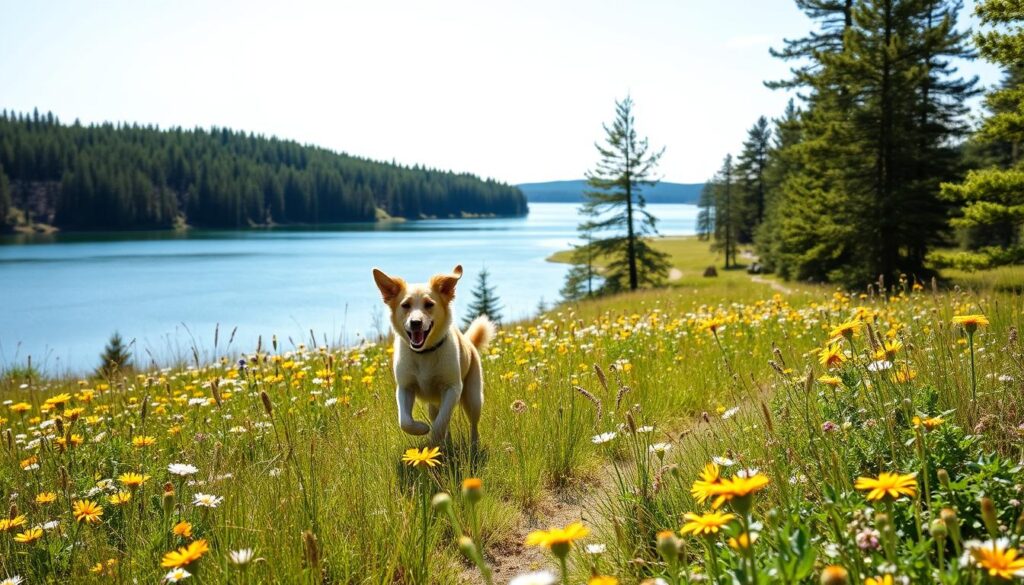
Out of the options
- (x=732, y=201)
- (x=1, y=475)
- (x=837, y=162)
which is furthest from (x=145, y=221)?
(x=1, y=475)

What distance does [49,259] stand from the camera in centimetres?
7081

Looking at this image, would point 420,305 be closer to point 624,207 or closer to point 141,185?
→ point 624,207

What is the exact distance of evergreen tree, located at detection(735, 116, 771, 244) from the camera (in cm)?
6031

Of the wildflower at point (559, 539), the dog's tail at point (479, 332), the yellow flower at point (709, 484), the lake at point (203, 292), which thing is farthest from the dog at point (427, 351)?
the wildflower at point (559, 539)

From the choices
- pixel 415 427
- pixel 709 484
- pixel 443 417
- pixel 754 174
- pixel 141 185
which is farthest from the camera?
pixel 141 185

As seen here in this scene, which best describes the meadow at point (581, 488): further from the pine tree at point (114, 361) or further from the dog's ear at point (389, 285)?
the dog's ear at point (389, 285)

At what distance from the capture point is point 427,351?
16.3 ft

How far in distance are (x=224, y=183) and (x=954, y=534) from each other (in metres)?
165

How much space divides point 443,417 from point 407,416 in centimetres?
27

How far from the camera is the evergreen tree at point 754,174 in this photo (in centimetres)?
6031

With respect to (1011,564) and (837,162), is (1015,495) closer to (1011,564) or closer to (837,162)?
(1011,564)

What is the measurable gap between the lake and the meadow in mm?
3358

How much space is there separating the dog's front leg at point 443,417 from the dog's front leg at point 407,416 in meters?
0.09

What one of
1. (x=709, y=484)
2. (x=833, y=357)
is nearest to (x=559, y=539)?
(x=709, y=484)
